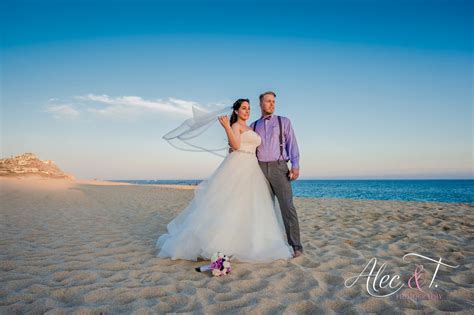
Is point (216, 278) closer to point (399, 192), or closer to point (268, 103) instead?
point (268, 103)

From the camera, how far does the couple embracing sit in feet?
12.2

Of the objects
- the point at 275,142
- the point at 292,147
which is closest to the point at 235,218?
the point at 275,142

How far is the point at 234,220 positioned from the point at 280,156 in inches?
49.0

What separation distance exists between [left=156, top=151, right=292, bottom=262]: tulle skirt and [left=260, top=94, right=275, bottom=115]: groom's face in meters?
0.75

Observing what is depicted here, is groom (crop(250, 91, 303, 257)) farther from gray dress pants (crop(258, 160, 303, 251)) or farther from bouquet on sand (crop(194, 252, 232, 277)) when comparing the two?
bouquet on sand (crop(194, 252, 232, 277))

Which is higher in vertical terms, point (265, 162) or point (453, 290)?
point (265, 162)

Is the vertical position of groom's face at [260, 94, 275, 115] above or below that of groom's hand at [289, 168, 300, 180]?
above

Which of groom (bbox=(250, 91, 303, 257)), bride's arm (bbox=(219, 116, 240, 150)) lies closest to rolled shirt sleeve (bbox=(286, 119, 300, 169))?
groom (bbox=(250, 91, 303, 257))

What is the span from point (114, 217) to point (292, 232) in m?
5.74

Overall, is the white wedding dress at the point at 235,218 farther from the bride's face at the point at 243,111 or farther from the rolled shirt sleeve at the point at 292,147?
the rolled shirt sleeve at the point at 292,147

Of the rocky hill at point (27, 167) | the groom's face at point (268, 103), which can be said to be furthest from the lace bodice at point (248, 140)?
the rocky hill at point (27, 167)

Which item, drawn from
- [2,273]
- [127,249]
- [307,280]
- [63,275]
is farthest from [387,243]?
[2,273]

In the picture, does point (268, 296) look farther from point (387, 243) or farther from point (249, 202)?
point (387, 243)

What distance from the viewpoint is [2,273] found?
10.7 feet
